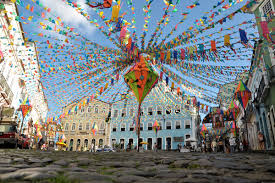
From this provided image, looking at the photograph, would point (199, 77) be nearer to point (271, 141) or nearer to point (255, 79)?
point (271, 141)

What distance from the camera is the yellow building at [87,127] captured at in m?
39.8

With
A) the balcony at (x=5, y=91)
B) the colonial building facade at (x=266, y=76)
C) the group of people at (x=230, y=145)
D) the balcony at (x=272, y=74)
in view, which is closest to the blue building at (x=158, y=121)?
the group of people at (x=230, y=145)

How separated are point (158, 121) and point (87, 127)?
14.3 m

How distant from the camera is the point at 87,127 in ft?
135

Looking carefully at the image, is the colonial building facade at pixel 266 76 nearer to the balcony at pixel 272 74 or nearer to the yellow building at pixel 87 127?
the balcony at pixel 272 74

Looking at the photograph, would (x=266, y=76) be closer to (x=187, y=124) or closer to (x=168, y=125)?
(x=187, y=124)

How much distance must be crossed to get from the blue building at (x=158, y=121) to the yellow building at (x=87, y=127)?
1.79m

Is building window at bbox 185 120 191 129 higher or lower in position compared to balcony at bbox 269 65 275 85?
lower

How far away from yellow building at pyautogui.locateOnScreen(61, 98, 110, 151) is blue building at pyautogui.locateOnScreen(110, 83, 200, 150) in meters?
1.79

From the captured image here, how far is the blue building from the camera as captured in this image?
34844 millimetres

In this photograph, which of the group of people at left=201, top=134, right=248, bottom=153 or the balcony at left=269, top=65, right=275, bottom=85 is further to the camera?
the group of people at left=201, top=134, right=248, bottom=153

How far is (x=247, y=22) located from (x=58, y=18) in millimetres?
6459

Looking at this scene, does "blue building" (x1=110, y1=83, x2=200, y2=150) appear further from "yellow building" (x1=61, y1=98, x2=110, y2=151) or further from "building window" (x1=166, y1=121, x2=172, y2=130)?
"yellow building" (x1=61, y1=98, x2=110, y2=151)

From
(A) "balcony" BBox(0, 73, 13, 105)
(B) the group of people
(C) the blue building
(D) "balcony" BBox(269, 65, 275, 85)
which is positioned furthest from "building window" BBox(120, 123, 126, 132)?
(D) "balcony" BBox(269, 65, 275, 85)
